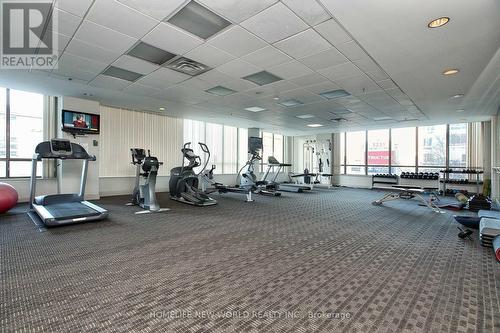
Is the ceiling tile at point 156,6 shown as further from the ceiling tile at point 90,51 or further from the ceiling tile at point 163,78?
the ceiling tile at point 163,78

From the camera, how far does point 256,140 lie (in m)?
10.6

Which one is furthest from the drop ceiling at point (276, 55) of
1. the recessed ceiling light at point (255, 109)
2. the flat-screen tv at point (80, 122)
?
the flat-screen tv at point (80, 122)

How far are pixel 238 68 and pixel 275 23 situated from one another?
1.59 metres

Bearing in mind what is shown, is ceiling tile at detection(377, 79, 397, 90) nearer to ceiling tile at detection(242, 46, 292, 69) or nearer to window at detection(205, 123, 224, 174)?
ceiling tile at detection(242, 46, 292, 69)

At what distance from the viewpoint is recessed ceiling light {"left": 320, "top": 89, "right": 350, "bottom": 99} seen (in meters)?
5.97

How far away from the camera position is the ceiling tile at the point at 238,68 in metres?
4.40

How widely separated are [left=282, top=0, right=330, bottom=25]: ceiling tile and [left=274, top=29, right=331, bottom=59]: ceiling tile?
244mm

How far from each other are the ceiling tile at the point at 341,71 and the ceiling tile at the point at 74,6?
147 inches

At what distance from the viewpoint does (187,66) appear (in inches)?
182

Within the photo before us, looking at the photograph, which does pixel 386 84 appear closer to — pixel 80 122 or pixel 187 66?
pixel 187 66

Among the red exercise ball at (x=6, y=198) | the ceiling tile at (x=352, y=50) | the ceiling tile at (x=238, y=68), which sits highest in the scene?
the ceiling tile at (x=238, y=68)

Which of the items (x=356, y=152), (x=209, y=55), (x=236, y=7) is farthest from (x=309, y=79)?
(x=356, y=152)

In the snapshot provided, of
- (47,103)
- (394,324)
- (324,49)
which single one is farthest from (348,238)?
(47,103)

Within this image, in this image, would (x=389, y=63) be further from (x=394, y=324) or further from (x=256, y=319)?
(x=256, y=319)
